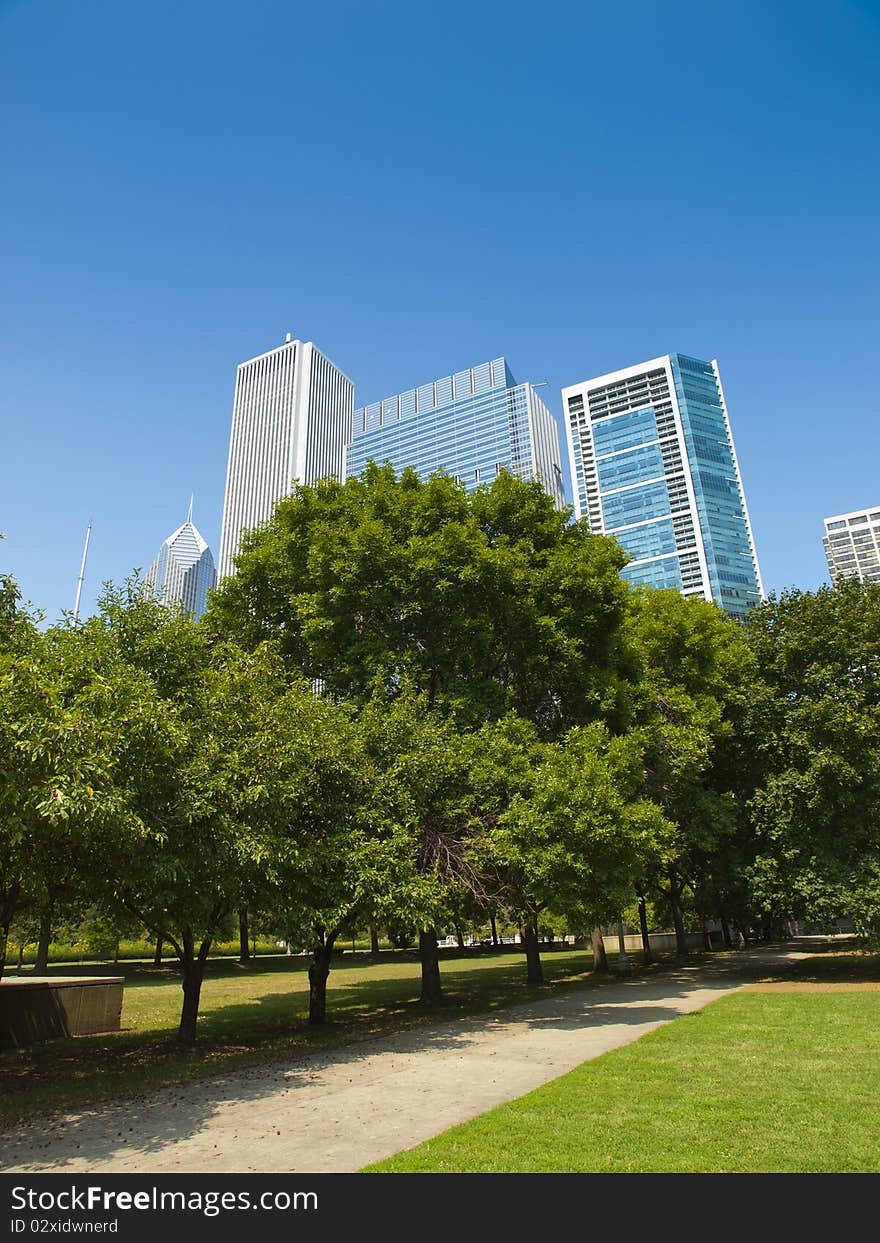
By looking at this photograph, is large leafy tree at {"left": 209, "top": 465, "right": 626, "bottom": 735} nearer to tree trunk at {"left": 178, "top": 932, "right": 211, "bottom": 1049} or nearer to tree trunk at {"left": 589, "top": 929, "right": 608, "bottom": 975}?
tree trunk at {"left": 178, "top": 932, "right": 211, "bottom": 1049}

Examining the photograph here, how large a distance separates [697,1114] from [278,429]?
620 ft

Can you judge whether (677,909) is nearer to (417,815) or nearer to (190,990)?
(417,815)

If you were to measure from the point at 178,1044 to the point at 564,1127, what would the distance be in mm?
10470

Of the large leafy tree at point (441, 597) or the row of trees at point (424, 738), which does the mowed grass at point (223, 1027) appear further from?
the large leafy tree at point (441, 597)

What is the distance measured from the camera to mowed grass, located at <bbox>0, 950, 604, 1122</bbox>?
1150cm

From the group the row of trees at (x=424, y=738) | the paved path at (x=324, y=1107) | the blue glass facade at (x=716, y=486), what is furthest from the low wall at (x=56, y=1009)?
the blue glass facade at (x=716, y=486)

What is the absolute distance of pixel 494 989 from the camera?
25.8 meters

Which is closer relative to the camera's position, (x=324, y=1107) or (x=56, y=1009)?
(x=324, y=1107)

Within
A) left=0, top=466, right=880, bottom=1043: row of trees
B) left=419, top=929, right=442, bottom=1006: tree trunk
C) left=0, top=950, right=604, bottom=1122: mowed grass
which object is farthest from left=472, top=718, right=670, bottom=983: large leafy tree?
left=0, top=950, right=604, bottom=1122: mowed grass

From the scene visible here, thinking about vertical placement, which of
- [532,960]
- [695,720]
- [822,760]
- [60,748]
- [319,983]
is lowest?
[532,960]

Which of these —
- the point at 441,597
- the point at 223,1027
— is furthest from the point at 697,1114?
the point at 223,1027

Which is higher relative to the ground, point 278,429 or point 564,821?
point 278,429

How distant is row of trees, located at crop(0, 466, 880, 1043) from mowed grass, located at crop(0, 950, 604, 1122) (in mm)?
1468

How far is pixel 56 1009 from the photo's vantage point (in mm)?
17469
